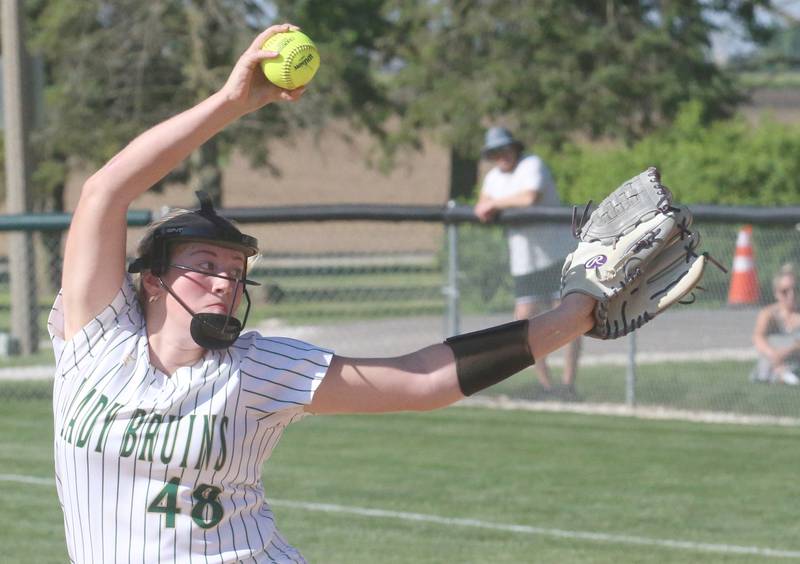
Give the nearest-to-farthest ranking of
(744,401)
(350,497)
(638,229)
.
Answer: (638,229) → (350,497) → (744,401)

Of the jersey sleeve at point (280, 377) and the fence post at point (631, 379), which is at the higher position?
the jersey sleeve at point (280, 377)

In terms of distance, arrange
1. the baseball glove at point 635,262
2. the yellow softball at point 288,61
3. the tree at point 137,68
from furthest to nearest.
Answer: the tree at point 137,68 → the baseball glove at point 635,262 → the yellow softball at point 288,61

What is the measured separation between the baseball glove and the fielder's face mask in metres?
0.83

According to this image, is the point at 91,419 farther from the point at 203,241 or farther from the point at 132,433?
the point at 203,241

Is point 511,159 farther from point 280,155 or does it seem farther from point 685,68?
point 280,155

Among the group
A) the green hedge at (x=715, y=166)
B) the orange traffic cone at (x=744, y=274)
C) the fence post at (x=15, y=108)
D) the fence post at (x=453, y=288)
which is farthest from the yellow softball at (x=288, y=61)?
the green hedge at (x=715, y=166)

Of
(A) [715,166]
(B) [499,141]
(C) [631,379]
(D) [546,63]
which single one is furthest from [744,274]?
(D) [546,63]

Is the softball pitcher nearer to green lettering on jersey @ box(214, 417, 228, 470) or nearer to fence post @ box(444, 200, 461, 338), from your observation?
green lettering on jersey @ box(214, 417, 228, 470)

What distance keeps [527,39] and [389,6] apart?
9.32 ft

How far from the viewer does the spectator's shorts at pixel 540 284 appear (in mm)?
9555

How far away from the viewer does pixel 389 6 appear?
985 inches

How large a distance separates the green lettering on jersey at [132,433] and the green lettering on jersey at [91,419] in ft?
0.27

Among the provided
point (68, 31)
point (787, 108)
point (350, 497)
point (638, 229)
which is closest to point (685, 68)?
point (68, 31)

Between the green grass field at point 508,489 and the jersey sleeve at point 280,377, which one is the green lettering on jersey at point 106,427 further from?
the green grass field at point 508,489
